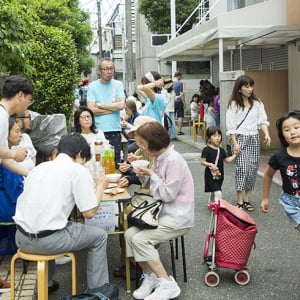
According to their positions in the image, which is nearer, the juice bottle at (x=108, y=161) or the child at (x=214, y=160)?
the juice bottle at (x=108, y=161)

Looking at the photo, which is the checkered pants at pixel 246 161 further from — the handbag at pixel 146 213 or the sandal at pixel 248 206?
the handbag at pixel 146 213

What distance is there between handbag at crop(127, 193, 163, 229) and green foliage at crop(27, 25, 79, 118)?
15.5 ft

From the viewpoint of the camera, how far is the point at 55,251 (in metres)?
3.24

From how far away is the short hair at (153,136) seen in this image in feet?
12.0

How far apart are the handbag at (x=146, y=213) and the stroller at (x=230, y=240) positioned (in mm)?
502

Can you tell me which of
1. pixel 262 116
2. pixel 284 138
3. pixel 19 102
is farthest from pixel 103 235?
pixel 262 116

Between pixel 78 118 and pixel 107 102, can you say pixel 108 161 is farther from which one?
pixel 107 102

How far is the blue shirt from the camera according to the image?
19.0ft

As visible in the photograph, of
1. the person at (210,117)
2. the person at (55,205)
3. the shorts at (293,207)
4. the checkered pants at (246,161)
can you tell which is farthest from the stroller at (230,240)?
the person at (210,117)

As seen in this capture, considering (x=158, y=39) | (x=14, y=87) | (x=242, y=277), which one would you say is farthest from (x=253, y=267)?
(x=158, y=39)

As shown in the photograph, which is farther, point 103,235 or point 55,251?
point 103,235

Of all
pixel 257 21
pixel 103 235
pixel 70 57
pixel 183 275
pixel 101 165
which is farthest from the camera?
pixel 257 21

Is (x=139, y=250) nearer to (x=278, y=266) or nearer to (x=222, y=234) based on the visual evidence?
(x=222, y=234)

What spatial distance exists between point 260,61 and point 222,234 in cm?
990
